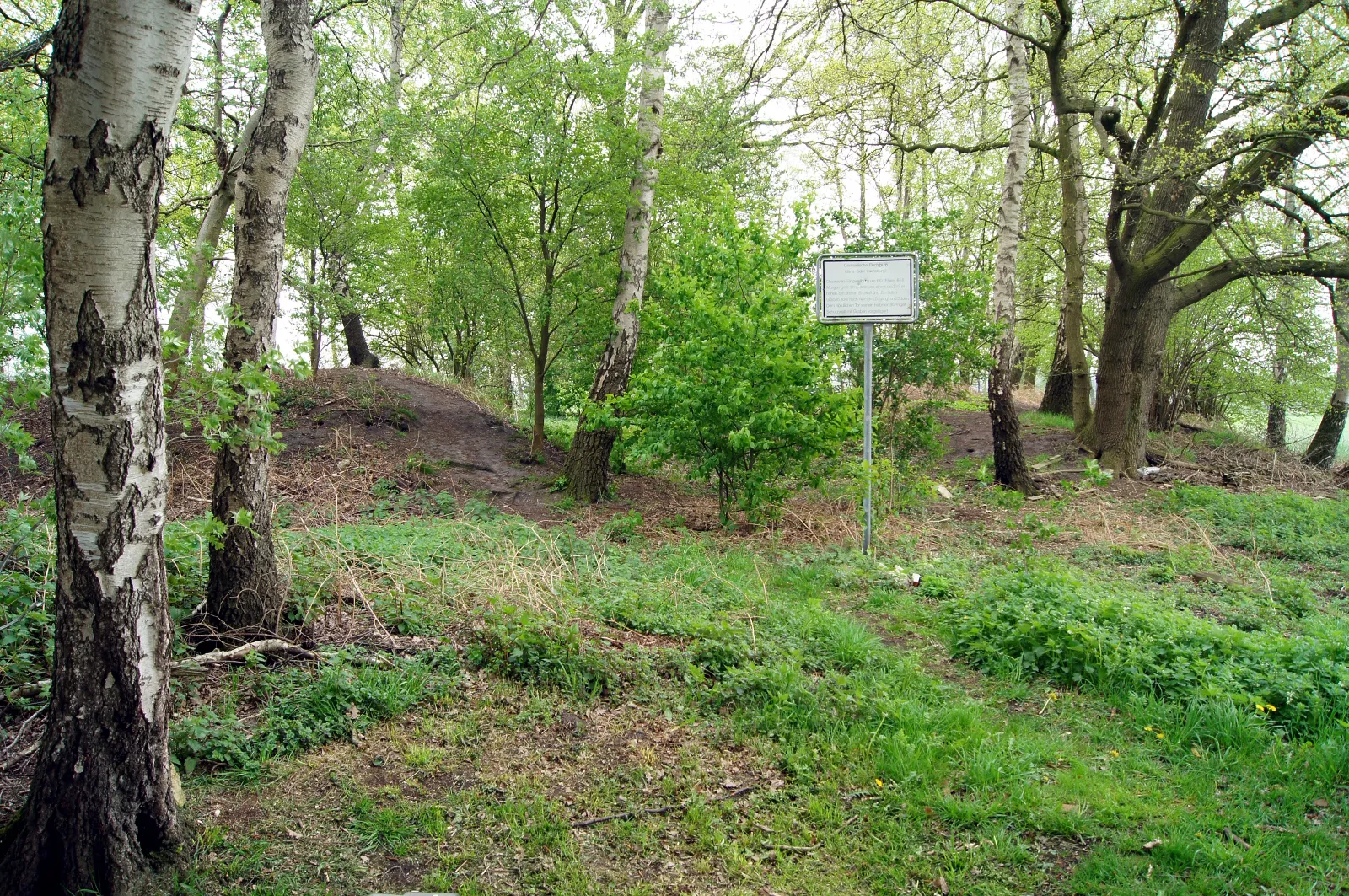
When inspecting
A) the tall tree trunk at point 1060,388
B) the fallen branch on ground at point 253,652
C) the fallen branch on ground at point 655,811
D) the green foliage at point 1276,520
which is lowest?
the fallen branch on ground at point 655,811

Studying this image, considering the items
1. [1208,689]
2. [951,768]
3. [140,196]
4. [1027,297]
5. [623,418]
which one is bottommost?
[951,768]

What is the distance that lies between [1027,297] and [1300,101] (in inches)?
316

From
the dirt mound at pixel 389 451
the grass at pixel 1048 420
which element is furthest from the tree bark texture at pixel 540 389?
the grass at pixel 1048 420

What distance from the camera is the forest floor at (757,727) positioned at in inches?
110

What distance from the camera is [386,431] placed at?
416 inches

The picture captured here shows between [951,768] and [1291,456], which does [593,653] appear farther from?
[1291,456]

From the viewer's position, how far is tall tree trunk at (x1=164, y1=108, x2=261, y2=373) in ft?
11.6

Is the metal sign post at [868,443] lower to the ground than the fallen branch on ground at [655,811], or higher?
higher

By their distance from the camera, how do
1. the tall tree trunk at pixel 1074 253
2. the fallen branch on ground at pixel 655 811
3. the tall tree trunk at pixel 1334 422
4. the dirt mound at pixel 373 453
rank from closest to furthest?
1. the fallen branch on ground at pixel 655 811
2. the dirt mound at pixel 373 453
3. the tall tree trunk at pixel 1074 253
4. the tall tree trunk at pixel 1334 422

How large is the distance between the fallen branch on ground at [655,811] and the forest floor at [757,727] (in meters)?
0.01

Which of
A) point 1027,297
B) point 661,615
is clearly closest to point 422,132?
point 661,615

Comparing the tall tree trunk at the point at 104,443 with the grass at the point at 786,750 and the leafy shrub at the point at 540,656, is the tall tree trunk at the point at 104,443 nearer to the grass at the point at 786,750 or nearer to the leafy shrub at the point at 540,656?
the grass at the point at 786,750

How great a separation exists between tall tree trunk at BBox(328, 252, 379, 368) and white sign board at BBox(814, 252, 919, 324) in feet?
22.1

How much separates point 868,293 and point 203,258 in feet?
17.3
